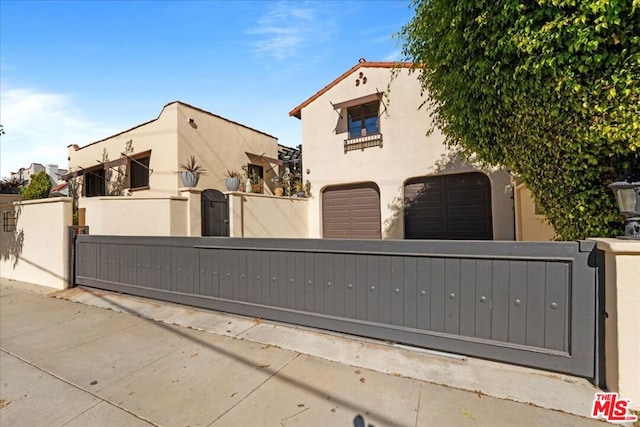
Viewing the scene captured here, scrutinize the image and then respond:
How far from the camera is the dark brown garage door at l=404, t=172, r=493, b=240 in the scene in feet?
24.0

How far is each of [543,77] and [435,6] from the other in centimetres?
A: 137

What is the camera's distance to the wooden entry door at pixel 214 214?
7.38 metres

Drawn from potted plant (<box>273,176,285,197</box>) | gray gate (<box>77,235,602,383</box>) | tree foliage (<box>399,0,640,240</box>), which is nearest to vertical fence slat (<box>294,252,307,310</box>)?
gray gate (<box>77,235,602,383</box>)

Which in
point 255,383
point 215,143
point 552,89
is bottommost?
point 255,383

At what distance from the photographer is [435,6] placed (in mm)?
2918

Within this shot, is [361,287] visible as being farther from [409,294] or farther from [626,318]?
[626,318]

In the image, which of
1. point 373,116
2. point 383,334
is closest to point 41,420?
point 383,334

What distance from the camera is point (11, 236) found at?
7367 mm

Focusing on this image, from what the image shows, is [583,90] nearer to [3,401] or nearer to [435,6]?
[435,6]

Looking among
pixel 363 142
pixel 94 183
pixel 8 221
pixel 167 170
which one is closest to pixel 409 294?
pixel 363 142

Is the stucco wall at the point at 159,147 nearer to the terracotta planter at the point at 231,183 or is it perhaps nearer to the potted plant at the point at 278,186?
the terracotta planter at the point at 231,183

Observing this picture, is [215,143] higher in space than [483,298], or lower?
higher
